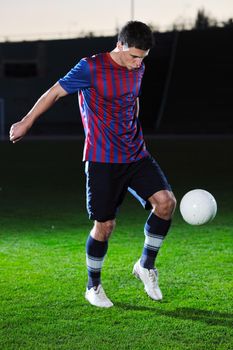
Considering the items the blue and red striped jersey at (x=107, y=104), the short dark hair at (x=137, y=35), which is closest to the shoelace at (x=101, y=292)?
the blue and red striped jersey at (x=107, y=104)

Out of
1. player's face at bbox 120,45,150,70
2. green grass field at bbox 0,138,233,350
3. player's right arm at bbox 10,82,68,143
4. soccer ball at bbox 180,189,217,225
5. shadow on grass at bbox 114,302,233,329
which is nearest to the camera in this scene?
green grass field at bbox 0,138,233,350

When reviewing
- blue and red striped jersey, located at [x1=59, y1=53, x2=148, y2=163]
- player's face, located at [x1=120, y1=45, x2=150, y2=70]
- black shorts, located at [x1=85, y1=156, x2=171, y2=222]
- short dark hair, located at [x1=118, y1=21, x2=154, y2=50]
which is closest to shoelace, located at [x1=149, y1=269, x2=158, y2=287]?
black shorts, located at [x1=85, y1=156, x2=171, y2=222]

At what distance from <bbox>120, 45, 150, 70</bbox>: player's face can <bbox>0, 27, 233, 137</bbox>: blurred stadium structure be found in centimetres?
3741

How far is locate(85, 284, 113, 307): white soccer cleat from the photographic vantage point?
17.1ft

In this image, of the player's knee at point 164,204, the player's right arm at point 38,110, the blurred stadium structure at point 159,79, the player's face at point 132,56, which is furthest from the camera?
the blurred stadium structure at point 159,79

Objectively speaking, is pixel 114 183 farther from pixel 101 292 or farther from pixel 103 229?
pixel 101 292

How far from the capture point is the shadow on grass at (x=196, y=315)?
4.81 m

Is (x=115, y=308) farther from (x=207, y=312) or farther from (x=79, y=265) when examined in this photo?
(x=79, y=265)

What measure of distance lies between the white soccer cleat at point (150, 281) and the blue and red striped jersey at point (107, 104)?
3.24 ft

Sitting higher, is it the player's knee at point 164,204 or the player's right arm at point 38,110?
the player's right arm at point 38,110

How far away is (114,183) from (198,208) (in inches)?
33.2

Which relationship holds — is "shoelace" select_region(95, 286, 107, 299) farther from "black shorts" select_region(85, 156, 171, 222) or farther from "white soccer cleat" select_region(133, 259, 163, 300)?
"black shorts" select_region(85, 156, 171, 222)

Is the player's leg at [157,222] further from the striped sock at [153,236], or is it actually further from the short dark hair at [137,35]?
the short dark hair at [137,35]

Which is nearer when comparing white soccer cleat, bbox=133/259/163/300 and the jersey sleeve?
the jersey sleeve
